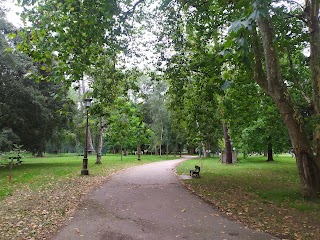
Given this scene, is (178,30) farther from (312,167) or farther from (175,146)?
(175,146)

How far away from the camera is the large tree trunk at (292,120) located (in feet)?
27.3

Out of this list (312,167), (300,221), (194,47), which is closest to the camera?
(300,221)

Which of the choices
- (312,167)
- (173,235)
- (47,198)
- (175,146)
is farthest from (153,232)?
(175,146)

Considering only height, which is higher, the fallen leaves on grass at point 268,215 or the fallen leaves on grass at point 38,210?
the fallen leaves on grass at point 38,210

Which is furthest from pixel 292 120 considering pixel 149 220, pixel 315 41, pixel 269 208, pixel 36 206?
pixel 36 206

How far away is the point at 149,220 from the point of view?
21.9ft

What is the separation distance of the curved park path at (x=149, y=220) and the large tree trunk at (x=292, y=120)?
330 centimetres

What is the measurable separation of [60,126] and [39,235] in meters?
18.6

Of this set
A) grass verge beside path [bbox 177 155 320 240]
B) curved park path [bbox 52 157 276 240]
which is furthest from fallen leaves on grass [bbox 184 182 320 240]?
curved park path [bbox 52 157 276 240]

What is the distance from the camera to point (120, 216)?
7016mm

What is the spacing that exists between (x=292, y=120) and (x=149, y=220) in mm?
5291

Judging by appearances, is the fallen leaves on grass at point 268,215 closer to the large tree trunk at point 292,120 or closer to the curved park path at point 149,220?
the curved park path at point 149,220

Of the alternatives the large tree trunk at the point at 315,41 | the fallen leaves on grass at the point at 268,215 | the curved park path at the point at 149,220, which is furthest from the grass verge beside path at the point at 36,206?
the large tree trunk at the point at 315,41

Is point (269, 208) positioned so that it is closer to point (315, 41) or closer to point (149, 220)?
point (149, 220)
